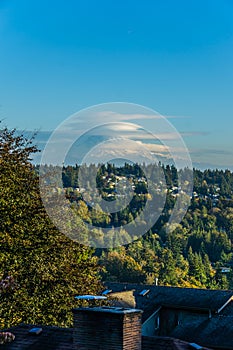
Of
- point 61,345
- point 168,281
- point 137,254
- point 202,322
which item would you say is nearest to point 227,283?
point 168,281

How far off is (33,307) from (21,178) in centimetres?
698

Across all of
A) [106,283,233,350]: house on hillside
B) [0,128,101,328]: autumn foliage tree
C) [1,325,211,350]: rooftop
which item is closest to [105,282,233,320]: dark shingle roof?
[106,283,233,350]: house on hillside

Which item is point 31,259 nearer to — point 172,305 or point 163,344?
point 163,344

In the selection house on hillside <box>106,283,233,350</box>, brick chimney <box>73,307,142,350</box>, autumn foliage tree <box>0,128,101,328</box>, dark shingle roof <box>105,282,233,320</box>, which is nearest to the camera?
brick chimney <box>73,307,142,350</box>

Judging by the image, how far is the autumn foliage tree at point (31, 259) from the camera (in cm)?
3462

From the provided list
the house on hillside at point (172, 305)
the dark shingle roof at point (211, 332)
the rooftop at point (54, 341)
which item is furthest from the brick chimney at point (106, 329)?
the house on hillside at point (172, 305)

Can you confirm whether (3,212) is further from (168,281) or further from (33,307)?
(168,281)

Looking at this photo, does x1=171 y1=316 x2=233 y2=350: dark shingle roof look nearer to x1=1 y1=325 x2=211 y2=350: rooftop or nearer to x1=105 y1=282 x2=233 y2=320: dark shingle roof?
x1=105 y1=282 x2=233 y2=320: dark shingle roof

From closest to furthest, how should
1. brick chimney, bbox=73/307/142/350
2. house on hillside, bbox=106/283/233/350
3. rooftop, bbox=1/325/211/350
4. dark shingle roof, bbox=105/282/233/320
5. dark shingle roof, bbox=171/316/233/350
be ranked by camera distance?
brick chimney, bbox=73/307/142/350 < rooftop, bbox=1/325/211/350 < dark shingle roof, bbox=171/316/233/350 < house on hillside, bbox=106/283/233/350 < dark shingle roof, bbox=105/282/233/320

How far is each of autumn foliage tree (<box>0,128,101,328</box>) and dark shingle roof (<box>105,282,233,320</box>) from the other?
17.9 m

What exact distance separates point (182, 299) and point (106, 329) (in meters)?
37.1

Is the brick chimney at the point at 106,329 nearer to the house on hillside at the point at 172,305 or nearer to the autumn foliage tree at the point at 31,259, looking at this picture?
the autumn foliage tree at the point at 31,259

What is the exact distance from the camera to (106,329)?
813 inches

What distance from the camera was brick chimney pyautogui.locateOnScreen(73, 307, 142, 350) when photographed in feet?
67.1
